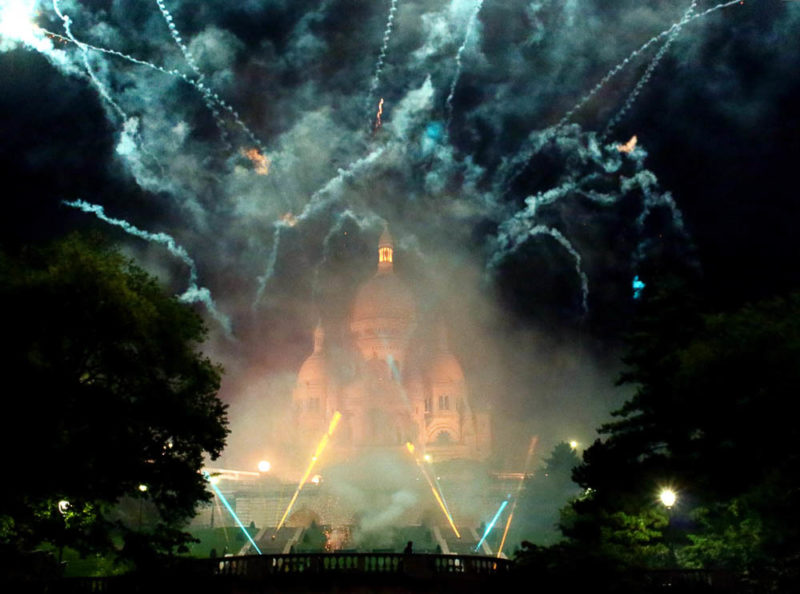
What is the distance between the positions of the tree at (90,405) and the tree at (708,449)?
1281 centimetres

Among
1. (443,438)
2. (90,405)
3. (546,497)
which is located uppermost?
(443,438)

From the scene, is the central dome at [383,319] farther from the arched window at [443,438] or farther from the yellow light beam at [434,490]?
the yellow light beam at [434,490]

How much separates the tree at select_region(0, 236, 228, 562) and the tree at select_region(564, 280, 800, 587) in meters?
12.8

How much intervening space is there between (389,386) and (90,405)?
73.3 m

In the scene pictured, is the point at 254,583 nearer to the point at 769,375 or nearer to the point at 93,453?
the point at 93,453

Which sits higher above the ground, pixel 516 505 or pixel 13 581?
pixel 516 505

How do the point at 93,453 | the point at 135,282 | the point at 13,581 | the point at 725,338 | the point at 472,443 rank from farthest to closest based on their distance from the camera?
the point at 472,443 < the point at 135,282 < the point at 725,338 < the point at 93,453 < the point at 13,581

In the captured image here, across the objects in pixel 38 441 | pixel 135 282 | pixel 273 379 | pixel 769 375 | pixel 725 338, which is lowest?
pixel 38 441

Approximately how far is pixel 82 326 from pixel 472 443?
252ft

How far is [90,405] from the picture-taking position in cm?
2459

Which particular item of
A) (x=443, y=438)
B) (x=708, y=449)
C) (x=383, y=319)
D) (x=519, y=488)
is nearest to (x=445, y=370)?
(x=443, y=438)

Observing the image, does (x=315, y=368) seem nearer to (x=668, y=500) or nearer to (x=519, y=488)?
(x=519, y=488)

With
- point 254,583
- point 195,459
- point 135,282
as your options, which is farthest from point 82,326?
point 254,583

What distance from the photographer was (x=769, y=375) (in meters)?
23.2
